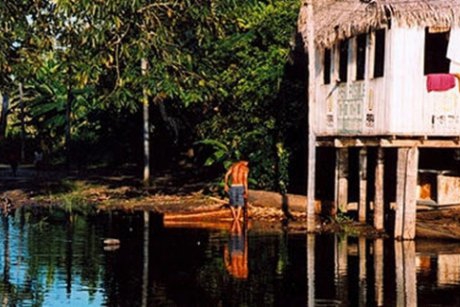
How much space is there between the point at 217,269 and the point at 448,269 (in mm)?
4138

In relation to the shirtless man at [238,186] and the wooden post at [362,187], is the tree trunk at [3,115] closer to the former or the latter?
the shirtless man at [238,186]

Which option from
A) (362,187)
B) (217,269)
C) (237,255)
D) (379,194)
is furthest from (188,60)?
(217,269)

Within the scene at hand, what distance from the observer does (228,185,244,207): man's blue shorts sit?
84.5ft

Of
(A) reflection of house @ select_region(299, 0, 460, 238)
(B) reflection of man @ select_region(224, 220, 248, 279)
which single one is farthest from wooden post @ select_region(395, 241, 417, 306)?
(B) reflection of man @ select_region(224, 220, 248, 279)

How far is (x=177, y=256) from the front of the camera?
68.2 feet

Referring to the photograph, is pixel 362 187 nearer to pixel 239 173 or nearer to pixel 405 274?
pixel 239 173

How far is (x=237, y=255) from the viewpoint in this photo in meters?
20.8

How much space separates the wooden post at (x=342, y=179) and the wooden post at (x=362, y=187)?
73 cm

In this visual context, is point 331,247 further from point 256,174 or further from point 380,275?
point 256,174

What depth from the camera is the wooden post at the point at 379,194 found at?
78.4ft

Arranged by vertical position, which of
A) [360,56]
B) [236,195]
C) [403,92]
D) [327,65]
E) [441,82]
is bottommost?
[236,195]

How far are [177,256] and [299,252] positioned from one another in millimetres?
2438

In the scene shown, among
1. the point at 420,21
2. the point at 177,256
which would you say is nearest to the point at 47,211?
the point at 177,256

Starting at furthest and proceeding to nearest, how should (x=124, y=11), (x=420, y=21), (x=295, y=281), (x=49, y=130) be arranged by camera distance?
(x=49, y=130) < (x=124, y=11) < (x=420, y=21) < (x=295, y=281)
